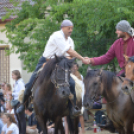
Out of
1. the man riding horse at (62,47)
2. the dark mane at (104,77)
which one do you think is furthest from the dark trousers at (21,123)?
the dark mane at (104,77)

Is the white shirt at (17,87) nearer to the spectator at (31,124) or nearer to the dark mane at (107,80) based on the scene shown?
the spectator at (31,124)

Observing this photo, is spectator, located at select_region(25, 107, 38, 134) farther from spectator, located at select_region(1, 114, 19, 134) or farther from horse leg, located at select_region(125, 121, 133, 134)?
horse leg, located at select_region(125, 121, 133, 134)

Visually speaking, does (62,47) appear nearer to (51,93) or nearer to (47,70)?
(47,70)

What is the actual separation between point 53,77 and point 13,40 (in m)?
5.35

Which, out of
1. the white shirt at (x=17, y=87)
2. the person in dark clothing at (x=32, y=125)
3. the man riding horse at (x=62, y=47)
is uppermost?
the man riding horse at (x=62, y=47)

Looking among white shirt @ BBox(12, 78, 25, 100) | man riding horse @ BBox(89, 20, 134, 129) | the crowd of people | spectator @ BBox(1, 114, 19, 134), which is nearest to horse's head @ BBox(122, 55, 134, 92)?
man riding horse @ BBox(89, 20, 134, 129)

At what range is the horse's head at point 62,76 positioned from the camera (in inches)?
253

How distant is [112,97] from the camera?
6.68m

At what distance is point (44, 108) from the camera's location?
23.1 ft

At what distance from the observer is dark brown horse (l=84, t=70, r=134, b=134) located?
6.50 meters

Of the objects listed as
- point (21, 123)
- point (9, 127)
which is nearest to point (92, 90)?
point (9, 127)

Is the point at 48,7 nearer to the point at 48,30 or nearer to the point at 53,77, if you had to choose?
the point at 48,30

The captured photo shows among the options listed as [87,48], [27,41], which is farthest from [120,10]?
[27,41]

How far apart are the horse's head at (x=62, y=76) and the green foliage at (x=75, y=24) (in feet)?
12.3
